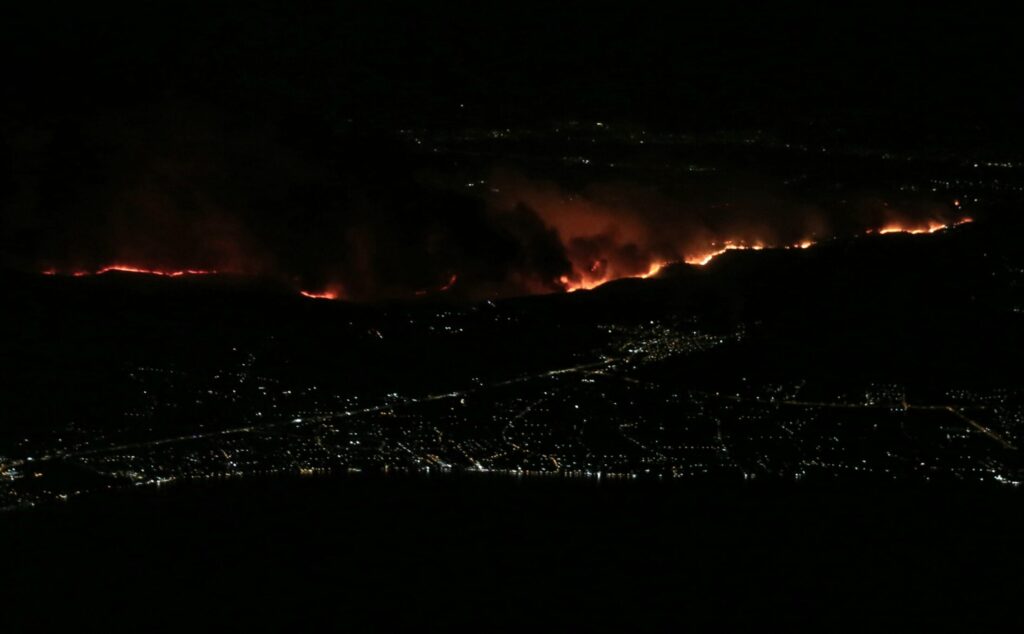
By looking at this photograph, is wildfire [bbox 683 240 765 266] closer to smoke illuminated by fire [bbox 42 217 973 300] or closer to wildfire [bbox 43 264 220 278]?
smoke illuminated by fire [bbox 42 217 973 300]

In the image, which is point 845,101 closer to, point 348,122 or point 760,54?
point 760,54

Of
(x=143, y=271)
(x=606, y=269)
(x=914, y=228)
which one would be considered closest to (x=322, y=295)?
(x=143, y=271)

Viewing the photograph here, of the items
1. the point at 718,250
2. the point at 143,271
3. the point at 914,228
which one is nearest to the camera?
the point at 143,271

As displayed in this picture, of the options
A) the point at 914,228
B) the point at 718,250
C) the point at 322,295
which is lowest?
the point at 322,295

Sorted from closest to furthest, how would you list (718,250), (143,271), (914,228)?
(143,271)
(914,228)
(718,250)

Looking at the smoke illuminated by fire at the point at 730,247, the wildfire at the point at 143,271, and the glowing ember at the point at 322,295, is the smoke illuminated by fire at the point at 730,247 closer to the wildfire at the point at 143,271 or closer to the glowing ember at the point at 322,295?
the glowing ember at the point at 322,295

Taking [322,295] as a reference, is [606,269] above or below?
above

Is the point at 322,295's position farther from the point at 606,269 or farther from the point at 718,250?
the point at 718,250

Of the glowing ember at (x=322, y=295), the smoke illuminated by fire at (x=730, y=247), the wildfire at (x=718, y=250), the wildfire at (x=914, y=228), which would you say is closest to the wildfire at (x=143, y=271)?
the glowing ember at (x=322, y=295)

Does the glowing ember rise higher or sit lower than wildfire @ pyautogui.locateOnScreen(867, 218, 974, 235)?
lower

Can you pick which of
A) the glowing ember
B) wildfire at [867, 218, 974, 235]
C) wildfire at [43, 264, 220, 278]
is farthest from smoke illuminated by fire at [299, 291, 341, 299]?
wildfire at [867, 218, 974, 235]

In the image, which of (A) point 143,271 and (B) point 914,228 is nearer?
(A) point 143,271
